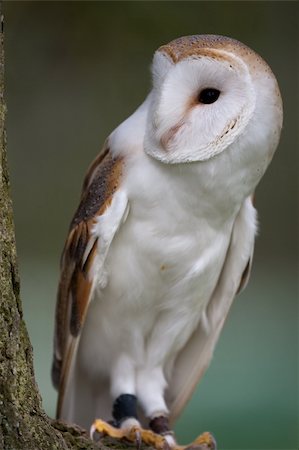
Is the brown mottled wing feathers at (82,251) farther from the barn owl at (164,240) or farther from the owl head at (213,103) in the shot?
the owl head at (213,103)

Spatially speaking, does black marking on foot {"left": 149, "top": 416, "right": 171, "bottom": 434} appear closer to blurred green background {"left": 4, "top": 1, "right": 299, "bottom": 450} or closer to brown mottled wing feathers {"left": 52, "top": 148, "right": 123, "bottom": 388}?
brown mottled wing feathers {"left": 52, "top": 148, "right": 123, "bottom": 388}

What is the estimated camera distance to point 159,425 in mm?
2363

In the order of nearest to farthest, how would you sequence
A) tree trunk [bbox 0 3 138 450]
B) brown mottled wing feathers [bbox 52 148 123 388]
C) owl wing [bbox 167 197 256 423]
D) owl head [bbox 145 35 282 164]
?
tree trunk [bbox 0 3 138 450]
owl head [bbox 145 35 282 164]
brown mottled wing feathers [bbox 52 148 123 388]
owl wing [bbox 167 197 256 423]

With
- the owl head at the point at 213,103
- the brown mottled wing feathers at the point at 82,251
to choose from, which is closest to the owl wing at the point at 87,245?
the brown mottled wing feathers at the point at 82,251

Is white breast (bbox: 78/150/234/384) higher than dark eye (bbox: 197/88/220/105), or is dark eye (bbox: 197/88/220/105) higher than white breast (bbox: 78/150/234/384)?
dark eye (bbox: 197/88/220/105)

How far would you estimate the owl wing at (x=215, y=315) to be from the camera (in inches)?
90.4

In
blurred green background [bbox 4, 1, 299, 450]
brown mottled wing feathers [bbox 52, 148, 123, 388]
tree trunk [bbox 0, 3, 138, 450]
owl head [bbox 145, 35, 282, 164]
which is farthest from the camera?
blurred green background [bbox 4, 1, 299, 450]

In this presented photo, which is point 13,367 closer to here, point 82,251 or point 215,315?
point 82,251

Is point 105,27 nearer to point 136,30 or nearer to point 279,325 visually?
point 136,30

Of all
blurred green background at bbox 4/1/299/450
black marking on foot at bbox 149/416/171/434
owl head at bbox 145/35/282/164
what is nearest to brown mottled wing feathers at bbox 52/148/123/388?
owl head at bbox 145/35/282/164

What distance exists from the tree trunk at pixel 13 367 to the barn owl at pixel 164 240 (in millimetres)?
421

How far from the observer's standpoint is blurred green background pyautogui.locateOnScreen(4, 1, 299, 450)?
411 cm

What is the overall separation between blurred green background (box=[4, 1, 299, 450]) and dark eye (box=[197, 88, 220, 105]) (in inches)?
78.8

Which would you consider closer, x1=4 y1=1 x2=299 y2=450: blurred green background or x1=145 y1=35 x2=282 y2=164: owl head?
x1=145 y1=35 x2=282 y2=164: owl head
